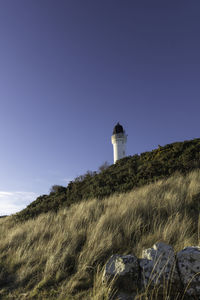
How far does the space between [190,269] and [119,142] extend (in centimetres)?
4002

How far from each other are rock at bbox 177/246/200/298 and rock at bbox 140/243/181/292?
8cm

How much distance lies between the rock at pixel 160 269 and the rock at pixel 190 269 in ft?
0.25

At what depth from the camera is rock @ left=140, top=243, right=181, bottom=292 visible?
229cm

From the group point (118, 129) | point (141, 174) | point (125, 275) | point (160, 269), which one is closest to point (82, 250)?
point (125, 275)

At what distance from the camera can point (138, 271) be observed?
2506mm

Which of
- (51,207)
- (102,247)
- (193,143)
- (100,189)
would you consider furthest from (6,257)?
(193,143)

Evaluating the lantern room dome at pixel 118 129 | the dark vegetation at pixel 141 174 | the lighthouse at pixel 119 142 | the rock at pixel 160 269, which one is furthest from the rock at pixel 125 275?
the lantern room dome at pixel 118 129

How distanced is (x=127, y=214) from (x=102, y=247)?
168cm

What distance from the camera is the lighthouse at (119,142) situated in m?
41.5

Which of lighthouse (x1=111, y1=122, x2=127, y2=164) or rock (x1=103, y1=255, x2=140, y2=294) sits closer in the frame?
rock (x1=103, y1=255, x2=140, y2=294)

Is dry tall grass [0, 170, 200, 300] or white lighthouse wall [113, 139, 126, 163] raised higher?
white lighthouse wall [113, 139, 126, 163]

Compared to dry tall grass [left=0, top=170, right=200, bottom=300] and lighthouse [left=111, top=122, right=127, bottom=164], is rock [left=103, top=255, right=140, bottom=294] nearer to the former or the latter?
dry tall grass [left=0, top=170, right=200, bottom=300]

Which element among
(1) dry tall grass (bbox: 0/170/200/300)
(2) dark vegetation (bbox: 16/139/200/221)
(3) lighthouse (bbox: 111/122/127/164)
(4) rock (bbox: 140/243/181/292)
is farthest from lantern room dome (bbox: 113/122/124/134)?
(4) rock (bbox: 140/243/181/292)

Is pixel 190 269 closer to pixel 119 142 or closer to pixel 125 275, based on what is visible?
pixel 125 275
